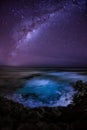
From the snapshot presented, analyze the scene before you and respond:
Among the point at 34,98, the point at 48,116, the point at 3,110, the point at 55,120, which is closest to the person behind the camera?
the point at 55,120

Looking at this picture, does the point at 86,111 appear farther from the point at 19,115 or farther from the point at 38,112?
the point at 19,115

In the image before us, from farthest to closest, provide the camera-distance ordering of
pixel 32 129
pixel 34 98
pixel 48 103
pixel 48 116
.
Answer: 1. pixel 34 98
2. pixel 48 103
3. pixel 48 116
4. pixel 32 129

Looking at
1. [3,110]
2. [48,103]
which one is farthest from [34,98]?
[3,110]

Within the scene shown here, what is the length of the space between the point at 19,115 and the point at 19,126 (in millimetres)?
1242

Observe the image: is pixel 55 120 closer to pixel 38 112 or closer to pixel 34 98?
pixel 38 112

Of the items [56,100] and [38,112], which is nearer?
[38,112]

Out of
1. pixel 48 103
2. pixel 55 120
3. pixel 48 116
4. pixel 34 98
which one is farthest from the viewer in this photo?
pixel 34 98

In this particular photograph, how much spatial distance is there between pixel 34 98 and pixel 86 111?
579cm

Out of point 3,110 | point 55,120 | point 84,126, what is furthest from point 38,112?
point 84,126

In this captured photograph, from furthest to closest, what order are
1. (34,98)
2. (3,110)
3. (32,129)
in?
(34,98), (3,110), (32,129)

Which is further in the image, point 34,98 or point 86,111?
point 34,98

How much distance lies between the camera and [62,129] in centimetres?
482

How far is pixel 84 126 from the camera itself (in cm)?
491

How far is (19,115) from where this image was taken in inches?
241
